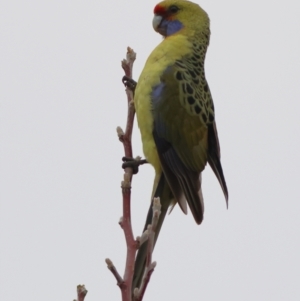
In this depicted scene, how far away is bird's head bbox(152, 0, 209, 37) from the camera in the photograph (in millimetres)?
5812

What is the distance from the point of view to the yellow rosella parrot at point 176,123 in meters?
5.03

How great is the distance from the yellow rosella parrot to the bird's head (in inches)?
13.5

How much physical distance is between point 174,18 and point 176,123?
1117 millimetres

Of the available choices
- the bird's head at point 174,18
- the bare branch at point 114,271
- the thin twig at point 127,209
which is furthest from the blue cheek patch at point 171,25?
the bare branch at point 114,271

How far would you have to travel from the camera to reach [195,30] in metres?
5.83

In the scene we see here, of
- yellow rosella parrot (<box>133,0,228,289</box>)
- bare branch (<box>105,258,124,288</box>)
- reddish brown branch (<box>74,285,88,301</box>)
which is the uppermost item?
yellow rosella parrot (<box>133,0,228,289</box>)

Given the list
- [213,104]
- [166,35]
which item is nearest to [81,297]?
[213,104]

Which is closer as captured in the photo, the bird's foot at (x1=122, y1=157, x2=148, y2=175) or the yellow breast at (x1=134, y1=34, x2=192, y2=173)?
the bird's foot at (x1=122, y1=157, x2=148, y2=175)

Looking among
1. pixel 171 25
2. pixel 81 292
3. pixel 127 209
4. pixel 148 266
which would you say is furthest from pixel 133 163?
pixel 81 292

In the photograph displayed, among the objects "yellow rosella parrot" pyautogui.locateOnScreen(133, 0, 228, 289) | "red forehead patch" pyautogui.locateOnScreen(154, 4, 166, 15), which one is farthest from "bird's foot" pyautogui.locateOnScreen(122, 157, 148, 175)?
"red forehead patch" pyautogui.locateOnScreen(154, 4, 166, 15)

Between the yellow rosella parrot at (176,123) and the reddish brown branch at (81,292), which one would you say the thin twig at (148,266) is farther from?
the yellow rosella parrot at (176,123)

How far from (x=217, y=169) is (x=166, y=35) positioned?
131 centimetres

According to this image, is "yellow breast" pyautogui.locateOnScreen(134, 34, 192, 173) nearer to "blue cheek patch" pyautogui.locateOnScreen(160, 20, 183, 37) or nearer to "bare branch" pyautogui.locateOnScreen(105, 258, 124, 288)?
"blue cheek patch" pyautogui.locateOnScreen(160, 20, 183, 37)

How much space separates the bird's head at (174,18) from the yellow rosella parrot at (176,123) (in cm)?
34
